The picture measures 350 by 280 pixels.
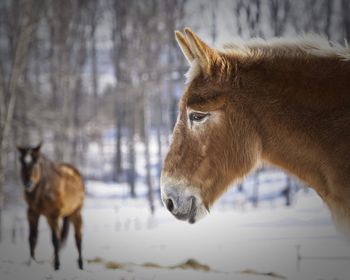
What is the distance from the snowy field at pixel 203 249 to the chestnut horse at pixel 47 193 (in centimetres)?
32

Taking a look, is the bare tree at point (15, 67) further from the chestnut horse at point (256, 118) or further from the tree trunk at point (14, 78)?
the chestnut horse at point (256, 118)

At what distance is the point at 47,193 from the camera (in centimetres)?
353

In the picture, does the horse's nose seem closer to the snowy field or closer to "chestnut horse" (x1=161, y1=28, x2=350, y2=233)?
Result: "chestnut horse" (x1=161, y1=28, x2=350, y2=233)

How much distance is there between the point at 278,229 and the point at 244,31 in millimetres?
2791

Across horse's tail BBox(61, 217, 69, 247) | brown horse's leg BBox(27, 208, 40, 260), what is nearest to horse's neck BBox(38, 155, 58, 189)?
brown horse's leg BBox(27, 208, 40, 260)

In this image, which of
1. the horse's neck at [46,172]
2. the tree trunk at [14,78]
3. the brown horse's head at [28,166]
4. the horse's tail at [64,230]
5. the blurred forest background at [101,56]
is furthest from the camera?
the blurred forest background at [101,56]

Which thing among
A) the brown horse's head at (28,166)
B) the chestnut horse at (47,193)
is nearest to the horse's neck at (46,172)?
the chestnut horse at (47,193)

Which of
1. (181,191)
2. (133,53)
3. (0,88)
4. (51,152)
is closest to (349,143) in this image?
(181,191)

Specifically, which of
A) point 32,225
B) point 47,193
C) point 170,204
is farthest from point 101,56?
point 170,204

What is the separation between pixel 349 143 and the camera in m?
1.28

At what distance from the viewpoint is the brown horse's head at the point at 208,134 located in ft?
4.52

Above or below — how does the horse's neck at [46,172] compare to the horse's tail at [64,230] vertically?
above

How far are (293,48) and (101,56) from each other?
283 inches

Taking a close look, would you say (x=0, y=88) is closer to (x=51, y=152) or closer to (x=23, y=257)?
(x=23, y=257)
